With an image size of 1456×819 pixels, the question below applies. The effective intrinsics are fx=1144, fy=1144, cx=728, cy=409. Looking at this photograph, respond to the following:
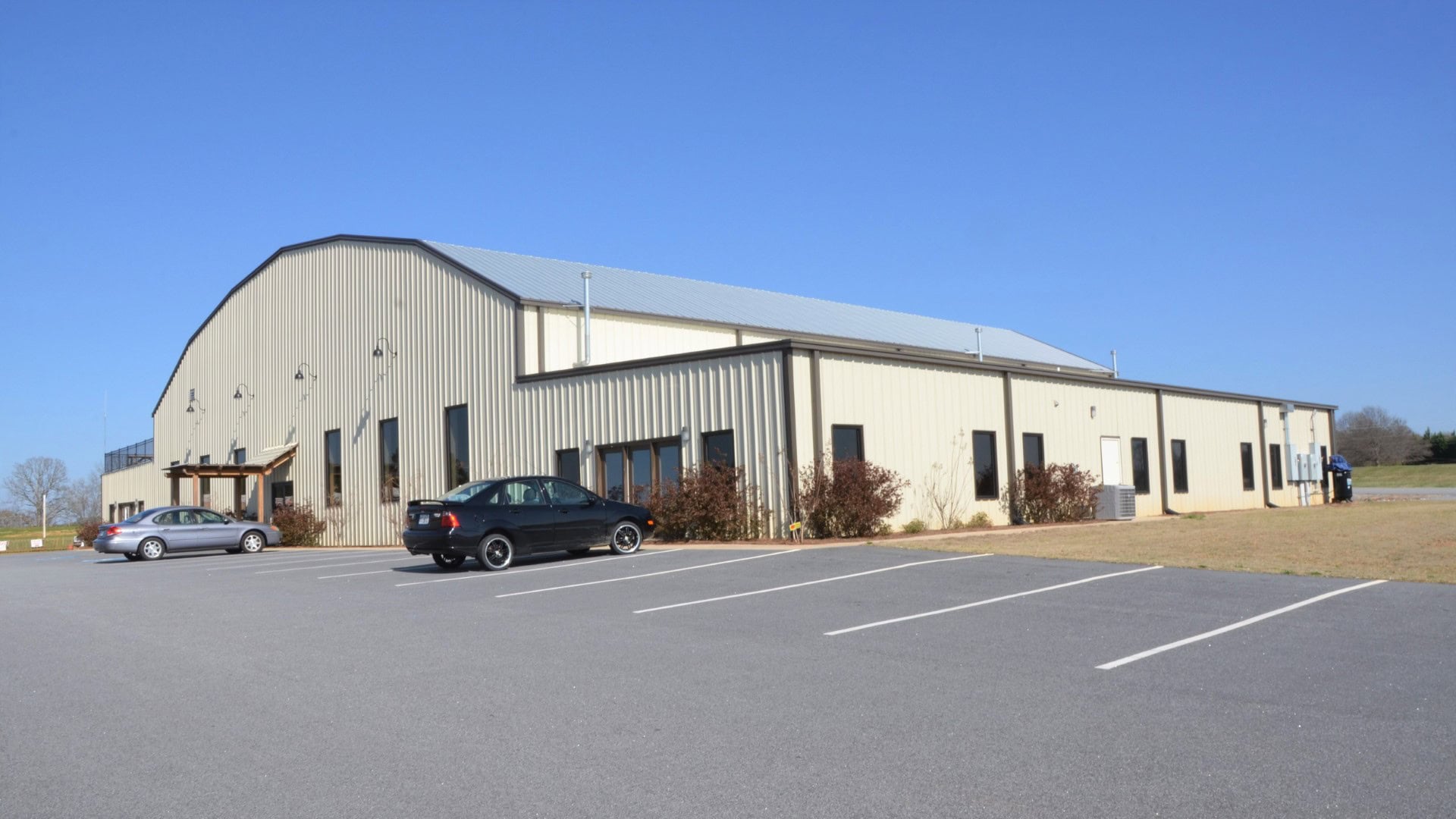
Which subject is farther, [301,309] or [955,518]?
[301,309]

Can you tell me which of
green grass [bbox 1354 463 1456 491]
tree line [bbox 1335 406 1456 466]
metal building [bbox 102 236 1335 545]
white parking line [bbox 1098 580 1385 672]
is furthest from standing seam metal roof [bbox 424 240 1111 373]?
tree line [bbox 1335 406 1456 466]

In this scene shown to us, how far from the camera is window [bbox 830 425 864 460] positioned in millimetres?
22625

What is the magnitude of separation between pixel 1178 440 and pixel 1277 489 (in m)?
7.63

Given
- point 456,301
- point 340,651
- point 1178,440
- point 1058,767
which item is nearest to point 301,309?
point 456,301

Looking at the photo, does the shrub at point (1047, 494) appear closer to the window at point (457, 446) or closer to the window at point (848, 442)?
the window at point (848, 442)

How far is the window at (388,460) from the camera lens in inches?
1297

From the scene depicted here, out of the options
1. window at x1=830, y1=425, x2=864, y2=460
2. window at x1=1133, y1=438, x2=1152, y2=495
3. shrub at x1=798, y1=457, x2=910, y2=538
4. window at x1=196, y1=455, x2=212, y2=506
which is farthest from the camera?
window at x1=196, y1=455, x2=212, y2=506

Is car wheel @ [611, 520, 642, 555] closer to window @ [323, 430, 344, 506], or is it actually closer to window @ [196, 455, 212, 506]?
window @ [323, 430, 344, 506]

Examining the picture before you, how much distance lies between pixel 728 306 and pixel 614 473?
38.8 ft

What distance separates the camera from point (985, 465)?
26.4 m

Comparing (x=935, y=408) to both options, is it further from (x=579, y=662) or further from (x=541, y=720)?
(x=541, y=720)

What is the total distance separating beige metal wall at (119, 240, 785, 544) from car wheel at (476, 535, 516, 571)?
6.14 meters

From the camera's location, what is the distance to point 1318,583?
12938 millimetres

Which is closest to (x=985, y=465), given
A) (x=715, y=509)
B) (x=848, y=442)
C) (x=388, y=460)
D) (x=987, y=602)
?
(x=848, y=442)
